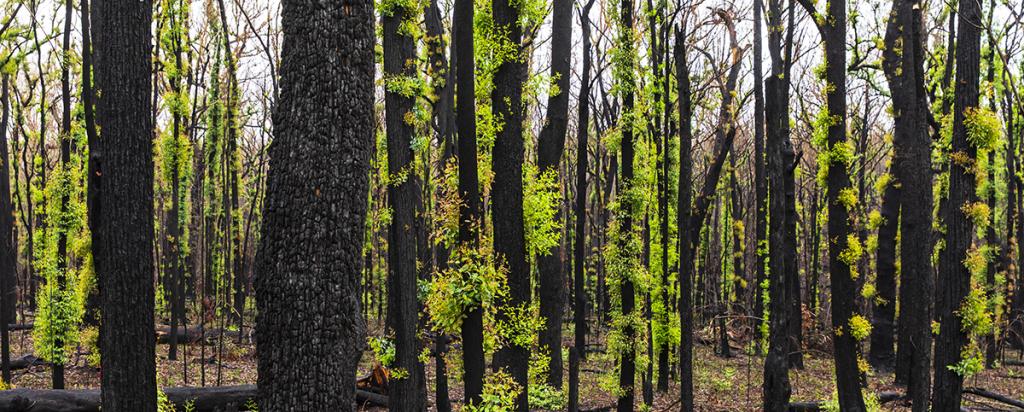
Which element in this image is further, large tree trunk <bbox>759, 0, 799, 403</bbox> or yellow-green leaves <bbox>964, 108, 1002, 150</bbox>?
large tree trunk <bbox>759, 0, 799, 403</bbox>

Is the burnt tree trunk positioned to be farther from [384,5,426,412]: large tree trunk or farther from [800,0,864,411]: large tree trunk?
[800,0,864,411]: large tree trunk

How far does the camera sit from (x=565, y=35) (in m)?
11.3

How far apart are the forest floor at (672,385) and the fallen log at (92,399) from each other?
2.80 ft

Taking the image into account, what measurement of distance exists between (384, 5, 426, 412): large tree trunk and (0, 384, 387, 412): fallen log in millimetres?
867

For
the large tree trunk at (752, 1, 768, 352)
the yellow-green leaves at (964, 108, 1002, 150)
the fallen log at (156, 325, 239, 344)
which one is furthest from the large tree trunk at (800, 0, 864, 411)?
the fallen log at (156, 325, 239, 344)

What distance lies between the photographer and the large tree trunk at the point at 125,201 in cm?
646

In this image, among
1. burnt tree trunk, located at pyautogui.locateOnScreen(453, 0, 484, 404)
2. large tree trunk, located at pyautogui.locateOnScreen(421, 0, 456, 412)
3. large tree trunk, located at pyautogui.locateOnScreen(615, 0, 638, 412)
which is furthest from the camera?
large tree trunk, located at pyautogui.locateOnScreen(615, 0, 638, 412)

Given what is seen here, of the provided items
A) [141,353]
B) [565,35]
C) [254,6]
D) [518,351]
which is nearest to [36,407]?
[141,353]

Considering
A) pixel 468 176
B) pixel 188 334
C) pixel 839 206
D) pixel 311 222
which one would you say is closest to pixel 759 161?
pixel 839 206

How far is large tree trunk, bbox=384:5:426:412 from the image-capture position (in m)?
9.27

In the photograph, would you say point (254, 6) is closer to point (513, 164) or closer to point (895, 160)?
point (513, 164)

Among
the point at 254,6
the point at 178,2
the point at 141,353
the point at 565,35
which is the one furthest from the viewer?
the point at 254,6

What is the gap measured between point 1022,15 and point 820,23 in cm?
1196

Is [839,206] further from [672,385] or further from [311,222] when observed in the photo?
[672,385]
